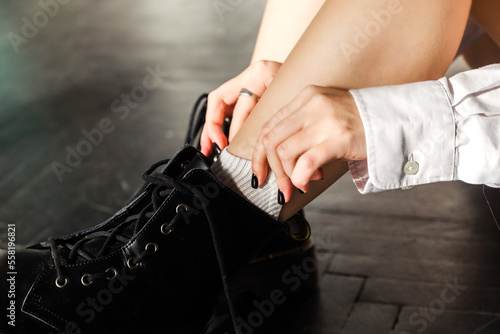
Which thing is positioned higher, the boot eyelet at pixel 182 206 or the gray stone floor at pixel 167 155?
the boot eyelet at pixel 182 206

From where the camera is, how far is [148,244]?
919mm

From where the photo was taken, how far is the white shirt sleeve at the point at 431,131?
79cm

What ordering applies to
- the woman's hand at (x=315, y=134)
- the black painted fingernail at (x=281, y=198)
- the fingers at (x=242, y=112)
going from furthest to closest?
the fingers at (x=242, y=112) < the black painted fingernail at (x=281, y=198) < the woman's hand at (x=315, y=134)

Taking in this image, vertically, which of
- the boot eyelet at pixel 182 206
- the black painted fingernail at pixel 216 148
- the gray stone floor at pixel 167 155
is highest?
the boot eyelet at pixel 182 206

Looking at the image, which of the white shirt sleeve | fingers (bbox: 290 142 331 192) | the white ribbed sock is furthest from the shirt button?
the white ribbed sock

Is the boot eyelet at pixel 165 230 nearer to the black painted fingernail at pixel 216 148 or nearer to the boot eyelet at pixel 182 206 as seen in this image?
the boot eyelet at pixel 182 206

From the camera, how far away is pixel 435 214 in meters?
1.51

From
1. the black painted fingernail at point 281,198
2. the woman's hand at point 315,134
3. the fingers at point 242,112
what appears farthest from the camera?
the fingers at point 242,112

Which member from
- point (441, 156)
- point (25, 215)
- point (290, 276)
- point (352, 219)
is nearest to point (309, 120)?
point (441, 156)

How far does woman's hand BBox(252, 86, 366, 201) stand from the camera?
0.79 metres

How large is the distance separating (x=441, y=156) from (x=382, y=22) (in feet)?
0.77

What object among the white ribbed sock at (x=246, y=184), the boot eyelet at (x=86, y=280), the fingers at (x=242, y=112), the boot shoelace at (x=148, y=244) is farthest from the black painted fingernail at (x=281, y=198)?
the boot eyelet at (x=86, y=280)

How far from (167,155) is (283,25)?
100cm

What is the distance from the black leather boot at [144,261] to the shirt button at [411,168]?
0.26 m
